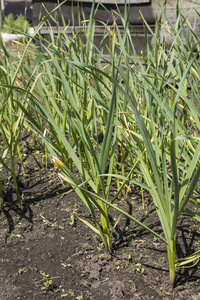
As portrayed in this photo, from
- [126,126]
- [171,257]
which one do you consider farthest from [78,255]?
[126,126]

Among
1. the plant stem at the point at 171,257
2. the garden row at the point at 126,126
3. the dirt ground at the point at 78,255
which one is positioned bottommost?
the dirt ground at the point at 78,255

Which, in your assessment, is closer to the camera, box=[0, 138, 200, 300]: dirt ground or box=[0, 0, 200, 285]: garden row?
box=[0, 0, 200, 285]: garden row

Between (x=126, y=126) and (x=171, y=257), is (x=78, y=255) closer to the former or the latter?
(x=171, y=257)

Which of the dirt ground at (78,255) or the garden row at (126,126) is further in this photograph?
the dirt ground at (78,255)

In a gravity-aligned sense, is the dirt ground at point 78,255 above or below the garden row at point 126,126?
below

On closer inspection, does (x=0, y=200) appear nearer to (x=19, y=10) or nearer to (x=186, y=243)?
(x=186, y=243)

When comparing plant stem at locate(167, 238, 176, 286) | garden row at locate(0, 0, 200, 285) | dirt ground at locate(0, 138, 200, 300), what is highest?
garden row at locate(0, 0, 200, 285)

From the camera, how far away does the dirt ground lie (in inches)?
48.8

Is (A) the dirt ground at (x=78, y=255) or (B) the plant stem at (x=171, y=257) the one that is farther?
(A) the dirt ground at (x=78, y=255)

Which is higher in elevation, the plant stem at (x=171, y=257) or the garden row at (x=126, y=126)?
the garden row at (x=126, y=126)

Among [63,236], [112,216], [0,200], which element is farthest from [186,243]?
[0,200]

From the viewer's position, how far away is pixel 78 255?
1393 mm

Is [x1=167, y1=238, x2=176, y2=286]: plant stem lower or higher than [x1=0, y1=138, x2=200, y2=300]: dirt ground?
higher

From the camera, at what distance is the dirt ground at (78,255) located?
124 cm
